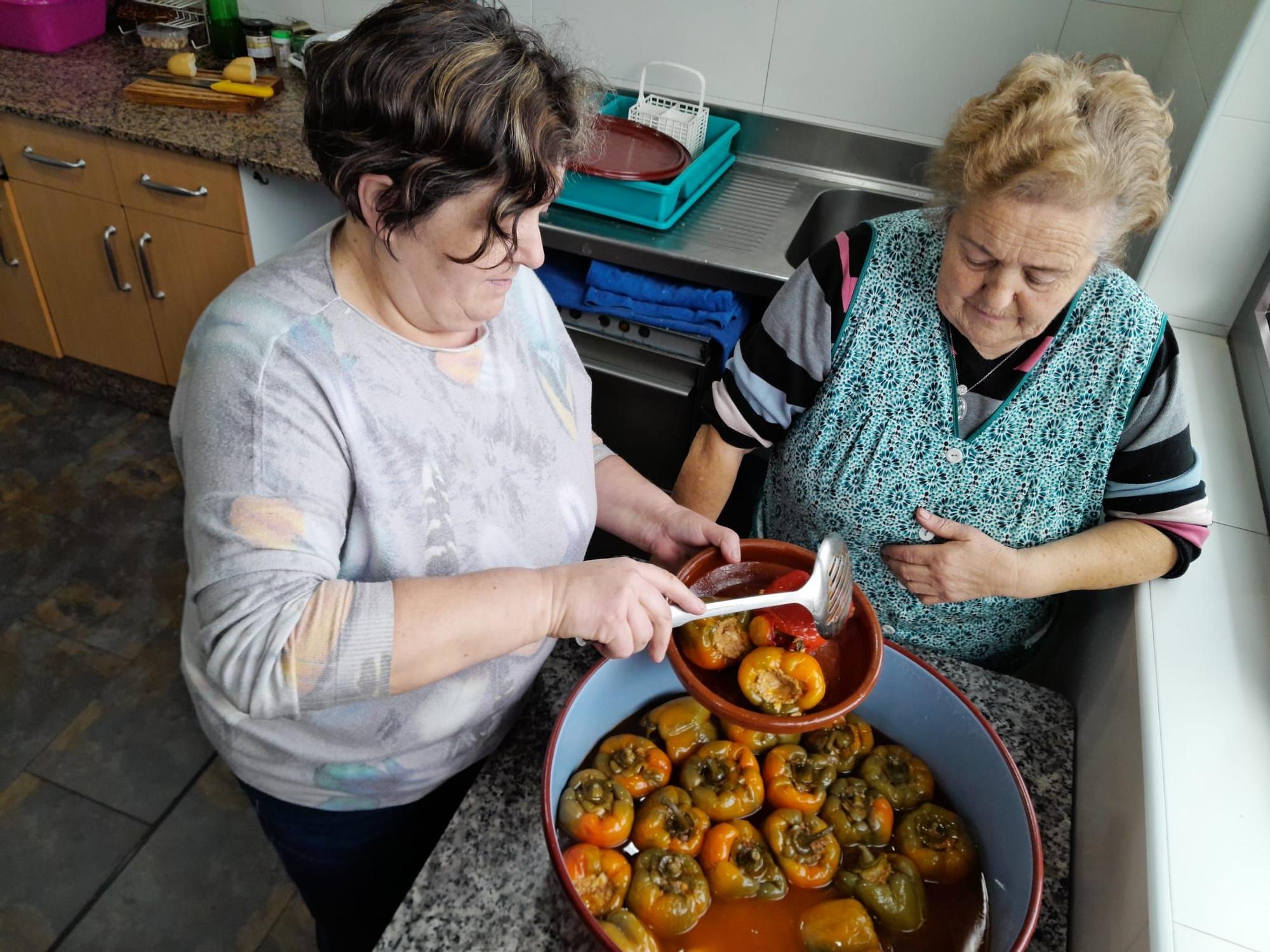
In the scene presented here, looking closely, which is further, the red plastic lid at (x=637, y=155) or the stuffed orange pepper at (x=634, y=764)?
the red plastic lid at (x=637, y=155)

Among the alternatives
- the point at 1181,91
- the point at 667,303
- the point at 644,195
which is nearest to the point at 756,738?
the point at 667,303

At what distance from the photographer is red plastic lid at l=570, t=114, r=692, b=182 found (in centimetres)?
200

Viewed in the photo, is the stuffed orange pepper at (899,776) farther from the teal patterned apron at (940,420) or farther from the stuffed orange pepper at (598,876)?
the teal patterned apron at (940,420)

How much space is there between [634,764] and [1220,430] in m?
1.08

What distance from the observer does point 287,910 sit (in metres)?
1.77

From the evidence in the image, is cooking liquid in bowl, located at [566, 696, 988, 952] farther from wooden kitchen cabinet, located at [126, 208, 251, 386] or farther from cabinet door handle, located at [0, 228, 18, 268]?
cabinet door handle, located at [0, 228, 18, 268]

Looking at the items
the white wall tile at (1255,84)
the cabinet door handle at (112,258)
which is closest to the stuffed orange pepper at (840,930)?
the white wall tile at (1255,84)

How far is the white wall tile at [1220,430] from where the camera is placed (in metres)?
1.22

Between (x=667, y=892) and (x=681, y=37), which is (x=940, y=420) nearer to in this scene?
(x=667, y=892)

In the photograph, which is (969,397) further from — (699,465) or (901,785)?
(901,785)

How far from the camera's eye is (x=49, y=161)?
2404 millimetres

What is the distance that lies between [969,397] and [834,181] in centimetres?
140

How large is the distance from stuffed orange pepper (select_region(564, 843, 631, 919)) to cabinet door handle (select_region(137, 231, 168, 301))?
233 centimetres

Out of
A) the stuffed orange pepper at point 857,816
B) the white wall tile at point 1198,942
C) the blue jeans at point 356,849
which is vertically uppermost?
the white wall tile at point 1198,942
